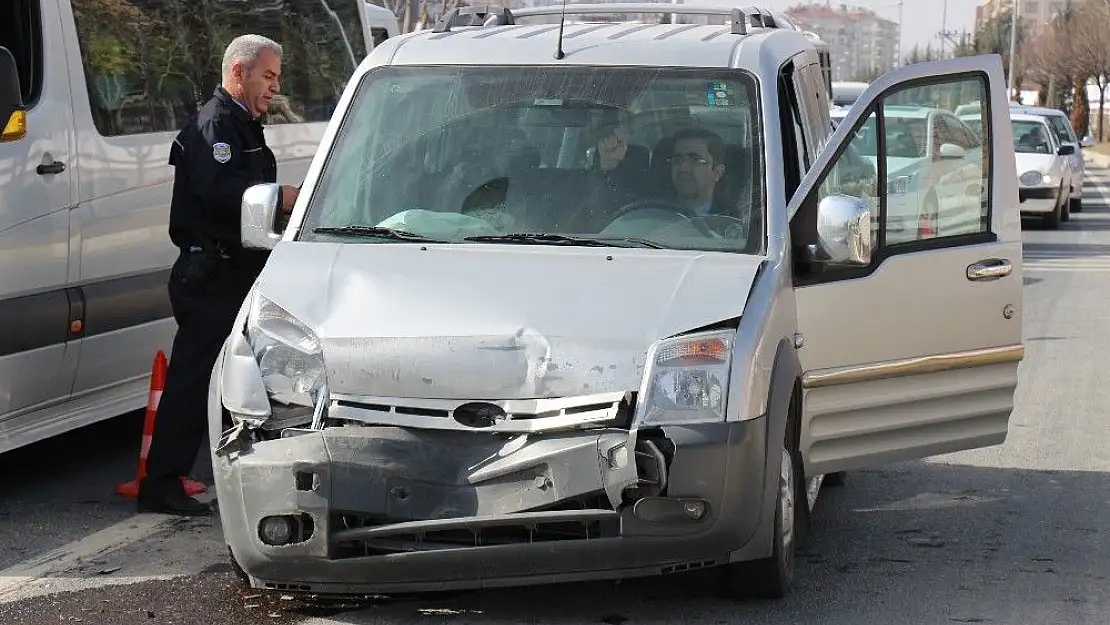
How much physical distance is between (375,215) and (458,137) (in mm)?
421

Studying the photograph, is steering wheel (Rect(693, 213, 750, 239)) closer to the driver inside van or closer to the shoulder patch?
the driver inside van

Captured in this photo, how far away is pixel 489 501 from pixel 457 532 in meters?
0.17

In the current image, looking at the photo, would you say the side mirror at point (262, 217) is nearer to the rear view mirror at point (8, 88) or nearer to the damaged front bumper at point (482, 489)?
the rear view mirror at point (8, 88)

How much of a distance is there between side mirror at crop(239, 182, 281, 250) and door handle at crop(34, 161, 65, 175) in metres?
1.38

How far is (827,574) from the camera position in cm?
600

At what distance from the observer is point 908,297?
6.17 meters

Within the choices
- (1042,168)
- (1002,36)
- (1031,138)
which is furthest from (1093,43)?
(1042,168)

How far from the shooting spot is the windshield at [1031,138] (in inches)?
973

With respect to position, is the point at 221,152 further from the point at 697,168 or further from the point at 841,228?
the point at 841,228

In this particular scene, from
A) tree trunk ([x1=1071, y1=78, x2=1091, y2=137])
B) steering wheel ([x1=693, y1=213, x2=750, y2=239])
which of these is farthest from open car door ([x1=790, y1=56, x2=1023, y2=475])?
tree trunk ([x1=1071, y1=78, x2=1091, y2=137])

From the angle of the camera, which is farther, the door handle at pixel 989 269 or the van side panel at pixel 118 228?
the van side panel at pixel 118 228

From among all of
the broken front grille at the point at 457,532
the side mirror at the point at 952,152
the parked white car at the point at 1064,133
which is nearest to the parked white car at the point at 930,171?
the side mirror at the point at 952,152

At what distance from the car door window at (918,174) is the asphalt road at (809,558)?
1.13 metres

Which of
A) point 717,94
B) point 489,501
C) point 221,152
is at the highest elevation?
point 717,94
